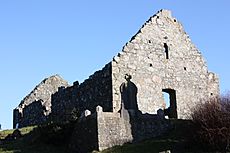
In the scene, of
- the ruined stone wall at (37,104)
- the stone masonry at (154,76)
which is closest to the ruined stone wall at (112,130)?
the stone masonry at (154,76)

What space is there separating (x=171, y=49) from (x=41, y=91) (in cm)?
1414

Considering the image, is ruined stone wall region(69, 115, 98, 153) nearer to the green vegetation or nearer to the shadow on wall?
the green vegetation

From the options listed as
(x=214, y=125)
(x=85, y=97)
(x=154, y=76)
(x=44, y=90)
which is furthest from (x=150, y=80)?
(x=44, y=90)

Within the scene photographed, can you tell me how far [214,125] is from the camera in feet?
60.6

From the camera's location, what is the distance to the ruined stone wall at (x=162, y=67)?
92.2 feet

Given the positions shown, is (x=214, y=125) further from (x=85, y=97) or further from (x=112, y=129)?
(x=85, y=97)

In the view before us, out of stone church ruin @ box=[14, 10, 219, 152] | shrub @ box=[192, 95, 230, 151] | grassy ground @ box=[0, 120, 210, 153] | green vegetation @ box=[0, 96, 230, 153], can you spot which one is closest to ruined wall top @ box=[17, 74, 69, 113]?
stone church ruin @ box=[14, 10, 219, 152]

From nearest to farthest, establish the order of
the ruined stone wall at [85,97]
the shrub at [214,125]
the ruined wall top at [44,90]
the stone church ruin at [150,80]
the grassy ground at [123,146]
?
the shrub at [214,125], the grassy ground at [123,146], the stone church ruin at [150,80], the ruined stone wall at [85,97], the ruined wall top at [44,90]

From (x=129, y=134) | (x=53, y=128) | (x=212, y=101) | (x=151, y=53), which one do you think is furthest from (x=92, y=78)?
(x=212, y=101)

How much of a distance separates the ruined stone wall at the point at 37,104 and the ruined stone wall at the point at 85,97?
2.23 meters

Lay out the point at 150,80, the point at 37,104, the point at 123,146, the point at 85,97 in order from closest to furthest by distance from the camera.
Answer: the point at 123,146
the point at 150,80
the point at 85,97
the point at 37,104

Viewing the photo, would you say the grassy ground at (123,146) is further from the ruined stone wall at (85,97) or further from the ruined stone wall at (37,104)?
the ruined stone wall at (37,104)

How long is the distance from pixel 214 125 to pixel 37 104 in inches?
815

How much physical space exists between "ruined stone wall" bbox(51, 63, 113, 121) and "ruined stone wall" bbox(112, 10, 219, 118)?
1.89 ft
